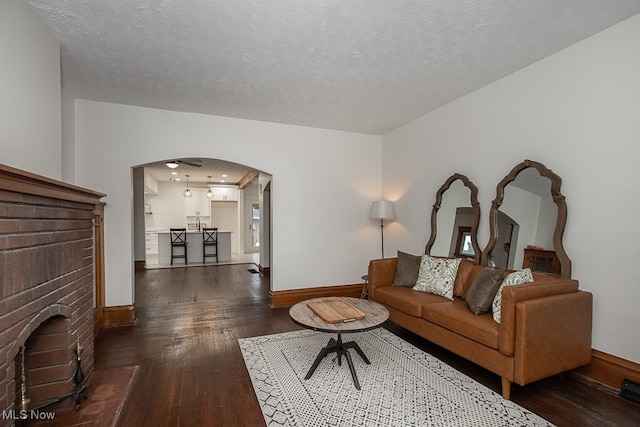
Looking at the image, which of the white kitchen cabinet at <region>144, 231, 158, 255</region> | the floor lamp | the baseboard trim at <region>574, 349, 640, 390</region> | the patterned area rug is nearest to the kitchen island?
the white kitchen cabinet at <region>144, 231, 158, 255</region>

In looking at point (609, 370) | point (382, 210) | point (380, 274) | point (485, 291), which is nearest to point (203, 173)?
point (382, 210)

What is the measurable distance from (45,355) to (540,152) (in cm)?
438

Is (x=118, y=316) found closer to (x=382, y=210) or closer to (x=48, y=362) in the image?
(x=48, y=362)

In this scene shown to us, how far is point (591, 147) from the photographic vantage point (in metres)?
2.51

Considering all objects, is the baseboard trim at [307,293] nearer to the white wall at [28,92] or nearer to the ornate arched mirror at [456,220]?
the ornate arched mirror at [456,220]

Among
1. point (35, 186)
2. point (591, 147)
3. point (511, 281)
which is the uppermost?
point (591, 147)

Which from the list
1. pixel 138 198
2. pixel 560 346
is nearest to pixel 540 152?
pixel 560 346

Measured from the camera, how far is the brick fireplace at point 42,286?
4.89 feet

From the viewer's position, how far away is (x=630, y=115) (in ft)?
7.50

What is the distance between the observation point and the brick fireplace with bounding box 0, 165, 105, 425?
1.49 meters

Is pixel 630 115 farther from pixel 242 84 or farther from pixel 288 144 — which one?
pixel 288 144

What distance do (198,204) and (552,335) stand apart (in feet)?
36.7

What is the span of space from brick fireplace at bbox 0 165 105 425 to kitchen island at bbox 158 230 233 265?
258 inches

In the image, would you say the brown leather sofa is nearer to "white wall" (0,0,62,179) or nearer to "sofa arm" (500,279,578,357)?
"sofa arm" (500,279,578,357)
